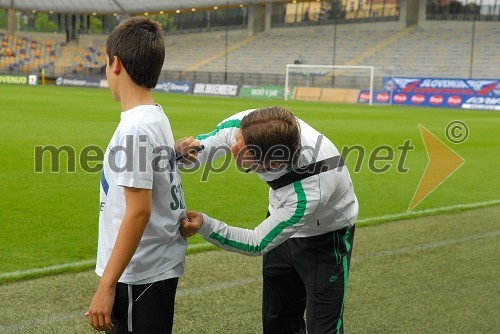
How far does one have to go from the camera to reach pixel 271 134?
286cm

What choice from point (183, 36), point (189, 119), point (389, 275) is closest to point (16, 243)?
point (389, 275)

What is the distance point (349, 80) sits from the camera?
43.9m

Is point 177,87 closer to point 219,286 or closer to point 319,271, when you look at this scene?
point 219,286

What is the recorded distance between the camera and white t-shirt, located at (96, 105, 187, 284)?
8.38ft

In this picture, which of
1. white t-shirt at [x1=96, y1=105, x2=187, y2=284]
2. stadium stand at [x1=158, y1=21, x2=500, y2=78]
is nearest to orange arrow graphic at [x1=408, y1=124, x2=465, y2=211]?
white t-shirt at [x1=96, y1=105, x2=187, y2=284]

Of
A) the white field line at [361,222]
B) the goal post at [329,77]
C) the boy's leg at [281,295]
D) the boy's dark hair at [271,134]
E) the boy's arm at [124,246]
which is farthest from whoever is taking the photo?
the goal post at [329,77]

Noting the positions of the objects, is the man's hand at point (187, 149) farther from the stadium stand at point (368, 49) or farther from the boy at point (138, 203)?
the stadium stand at point (368, 49)

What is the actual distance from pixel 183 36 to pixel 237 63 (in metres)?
15.8

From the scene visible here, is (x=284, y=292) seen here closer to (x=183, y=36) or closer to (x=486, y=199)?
(x=486, y=199)

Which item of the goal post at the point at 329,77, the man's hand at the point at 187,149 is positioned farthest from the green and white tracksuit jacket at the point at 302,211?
the goal post at the point at 329,77

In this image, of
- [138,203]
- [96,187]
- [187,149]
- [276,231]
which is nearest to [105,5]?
[96,187]

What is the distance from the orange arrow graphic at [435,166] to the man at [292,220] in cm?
576

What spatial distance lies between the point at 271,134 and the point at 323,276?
0.91m

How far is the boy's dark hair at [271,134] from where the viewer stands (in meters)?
2.86
